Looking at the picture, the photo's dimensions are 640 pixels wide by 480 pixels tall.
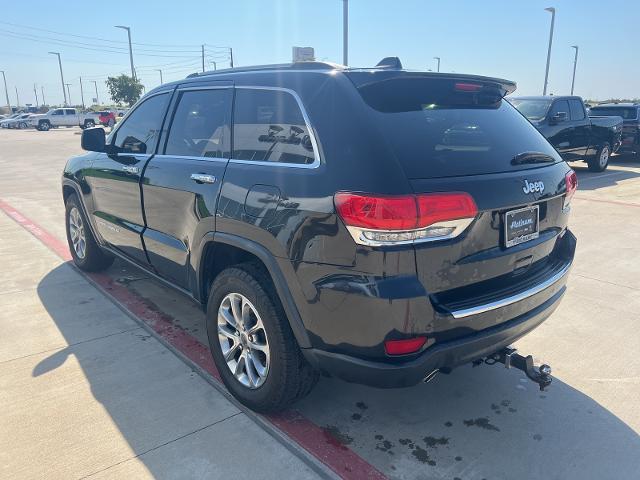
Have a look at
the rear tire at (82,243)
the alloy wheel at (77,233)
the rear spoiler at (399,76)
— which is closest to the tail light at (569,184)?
the rear spoiler at (399,76)

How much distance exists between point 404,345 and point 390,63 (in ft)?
5.20

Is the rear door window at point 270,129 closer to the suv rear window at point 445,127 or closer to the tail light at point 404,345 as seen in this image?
the suv rear window at point 445,127

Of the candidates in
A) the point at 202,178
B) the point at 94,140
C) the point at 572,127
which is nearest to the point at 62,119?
the point at 572,127

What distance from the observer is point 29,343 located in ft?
12.2

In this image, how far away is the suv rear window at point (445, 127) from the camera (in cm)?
230

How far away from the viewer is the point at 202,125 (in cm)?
326

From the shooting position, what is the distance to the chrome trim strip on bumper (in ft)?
7.43

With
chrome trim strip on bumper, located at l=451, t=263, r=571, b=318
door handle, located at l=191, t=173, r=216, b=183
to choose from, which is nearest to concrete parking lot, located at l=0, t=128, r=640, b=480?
chrome trim strip on bumper, located at l=451, t=263, r=571, b=318

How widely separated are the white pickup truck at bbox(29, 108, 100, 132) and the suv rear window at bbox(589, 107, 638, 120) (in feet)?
135

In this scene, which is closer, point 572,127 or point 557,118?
point 557,118

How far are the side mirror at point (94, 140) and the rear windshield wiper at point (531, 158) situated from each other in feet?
11.1

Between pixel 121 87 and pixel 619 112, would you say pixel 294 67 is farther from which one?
pixel 121 87

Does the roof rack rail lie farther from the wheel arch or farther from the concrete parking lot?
the concrete parking lot

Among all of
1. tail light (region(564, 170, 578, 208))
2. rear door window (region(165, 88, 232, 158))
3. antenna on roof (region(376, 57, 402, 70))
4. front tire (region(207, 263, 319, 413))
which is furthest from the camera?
rear door window (region(165, 88, 232, 158))
